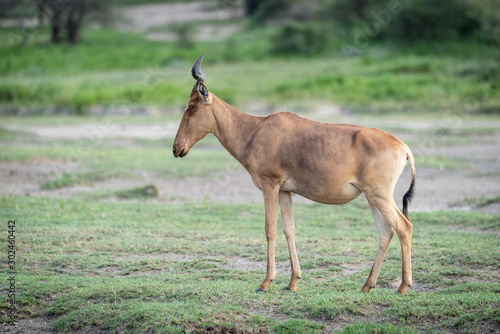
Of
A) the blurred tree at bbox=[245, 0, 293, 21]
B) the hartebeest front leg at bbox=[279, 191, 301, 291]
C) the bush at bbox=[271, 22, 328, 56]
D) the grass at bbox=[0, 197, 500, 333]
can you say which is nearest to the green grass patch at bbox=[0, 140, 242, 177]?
the grass at bbox=[0, 197, 500, 333]

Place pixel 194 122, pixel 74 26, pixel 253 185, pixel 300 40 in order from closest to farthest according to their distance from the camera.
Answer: pixel 194 122 → pixel 253 185 → pixel 300 40 → pixel 74 26

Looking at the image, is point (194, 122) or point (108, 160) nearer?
point (194, 122)

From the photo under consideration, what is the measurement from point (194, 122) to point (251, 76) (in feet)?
76.4

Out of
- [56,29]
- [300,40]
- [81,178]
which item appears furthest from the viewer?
[56,29]

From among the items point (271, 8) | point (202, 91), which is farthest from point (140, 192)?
point (271, 8)

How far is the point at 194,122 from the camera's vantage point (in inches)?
286

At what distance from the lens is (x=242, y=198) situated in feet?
43.0

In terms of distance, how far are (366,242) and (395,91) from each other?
1825 centimetres

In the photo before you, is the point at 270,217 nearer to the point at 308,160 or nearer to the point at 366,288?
the point at 308,160

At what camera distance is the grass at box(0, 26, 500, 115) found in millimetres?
26141

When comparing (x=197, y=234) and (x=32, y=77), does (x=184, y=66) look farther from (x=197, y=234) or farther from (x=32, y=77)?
(x=197, y=234)

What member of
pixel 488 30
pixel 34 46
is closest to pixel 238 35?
pixel 34 46

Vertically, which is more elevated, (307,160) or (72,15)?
(72,15)

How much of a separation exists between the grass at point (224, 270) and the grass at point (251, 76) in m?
15.0
